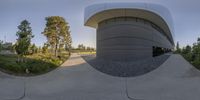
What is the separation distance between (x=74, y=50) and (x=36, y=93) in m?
10.3

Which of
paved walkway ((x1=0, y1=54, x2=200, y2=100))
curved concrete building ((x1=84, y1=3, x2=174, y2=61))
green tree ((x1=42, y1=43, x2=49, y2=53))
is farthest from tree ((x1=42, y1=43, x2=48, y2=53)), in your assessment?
curved concrete building ((x1=84, y1=3, x2=174, y2=61))

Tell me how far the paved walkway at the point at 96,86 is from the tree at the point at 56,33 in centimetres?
235

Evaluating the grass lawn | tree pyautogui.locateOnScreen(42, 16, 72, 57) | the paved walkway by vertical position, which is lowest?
the paved walkway

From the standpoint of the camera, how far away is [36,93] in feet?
30.5

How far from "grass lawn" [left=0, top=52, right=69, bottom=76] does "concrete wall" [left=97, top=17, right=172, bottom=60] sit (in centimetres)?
695

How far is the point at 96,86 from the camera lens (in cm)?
1070

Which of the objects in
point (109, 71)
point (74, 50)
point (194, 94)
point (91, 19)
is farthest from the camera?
point (91, 19)

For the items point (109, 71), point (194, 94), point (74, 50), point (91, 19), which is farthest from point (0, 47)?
point (194, 94)

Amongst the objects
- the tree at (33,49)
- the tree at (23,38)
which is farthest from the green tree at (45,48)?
the tree at (23,38)

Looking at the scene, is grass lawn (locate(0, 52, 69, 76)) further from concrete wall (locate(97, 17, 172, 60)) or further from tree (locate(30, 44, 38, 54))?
concrete wall (locate(97, 17, 172, 60))

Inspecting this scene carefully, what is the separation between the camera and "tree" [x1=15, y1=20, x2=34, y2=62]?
44.7 ft

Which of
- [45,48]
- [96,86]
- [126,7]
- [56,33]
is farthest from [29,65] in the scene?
[126,7]

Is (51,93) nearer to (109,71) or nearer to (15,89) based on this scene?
(15,89)

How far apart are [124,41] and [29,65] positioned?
10251 mm
